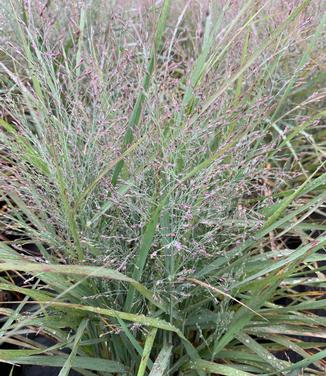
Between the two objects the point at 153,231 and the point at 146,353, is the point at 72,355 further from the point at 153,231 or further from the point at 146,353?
the point at 153,231

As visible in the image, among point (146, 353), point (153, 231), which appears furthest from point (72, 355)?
point (153, 231)

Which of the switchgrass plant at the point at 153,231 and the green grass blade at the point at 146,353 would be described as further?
the switchgrass plant at the point at 153,231

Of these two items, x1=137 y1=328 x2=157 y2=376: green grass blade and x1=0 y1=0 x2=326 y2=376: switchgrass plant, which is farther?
x1=0 y1=0 x2=326 y2=376: switchgrass plant

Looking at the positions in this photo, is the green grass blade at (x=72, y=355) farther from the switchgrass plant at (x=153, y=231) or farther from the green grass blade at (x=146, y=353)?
the green grass blade at (x=146, y=353)

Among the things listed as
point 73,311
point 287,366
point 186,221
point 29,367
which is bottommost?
point 29,367

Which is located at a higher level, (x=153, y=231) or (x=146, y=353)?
(x=153, y=231)

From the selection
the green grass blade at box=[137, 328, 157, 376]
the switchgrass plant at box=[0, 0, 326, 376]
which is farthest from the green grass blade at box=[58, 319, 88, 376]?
the green grass blade at box=[137, 328, 157, 376]

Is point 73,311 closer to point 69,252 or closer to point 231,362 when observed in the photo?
point 69,252

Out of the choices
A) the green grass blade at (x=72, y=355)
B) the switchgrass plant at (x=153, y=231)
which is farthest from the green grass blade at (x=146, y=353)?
the green grass blade at (x=72, y=355)

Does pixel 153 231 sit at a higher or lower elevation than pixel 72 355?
higher

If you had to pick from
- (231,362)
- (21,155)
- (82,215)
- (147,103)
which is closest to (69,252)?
(82,215)

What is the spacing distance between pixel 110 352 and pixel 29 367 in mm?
345

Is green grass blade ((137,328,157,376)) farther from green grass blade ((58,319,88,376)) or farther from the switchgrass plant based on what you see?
green grass blade ((58,319,88,376))

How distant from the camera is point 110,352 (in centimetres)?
131
